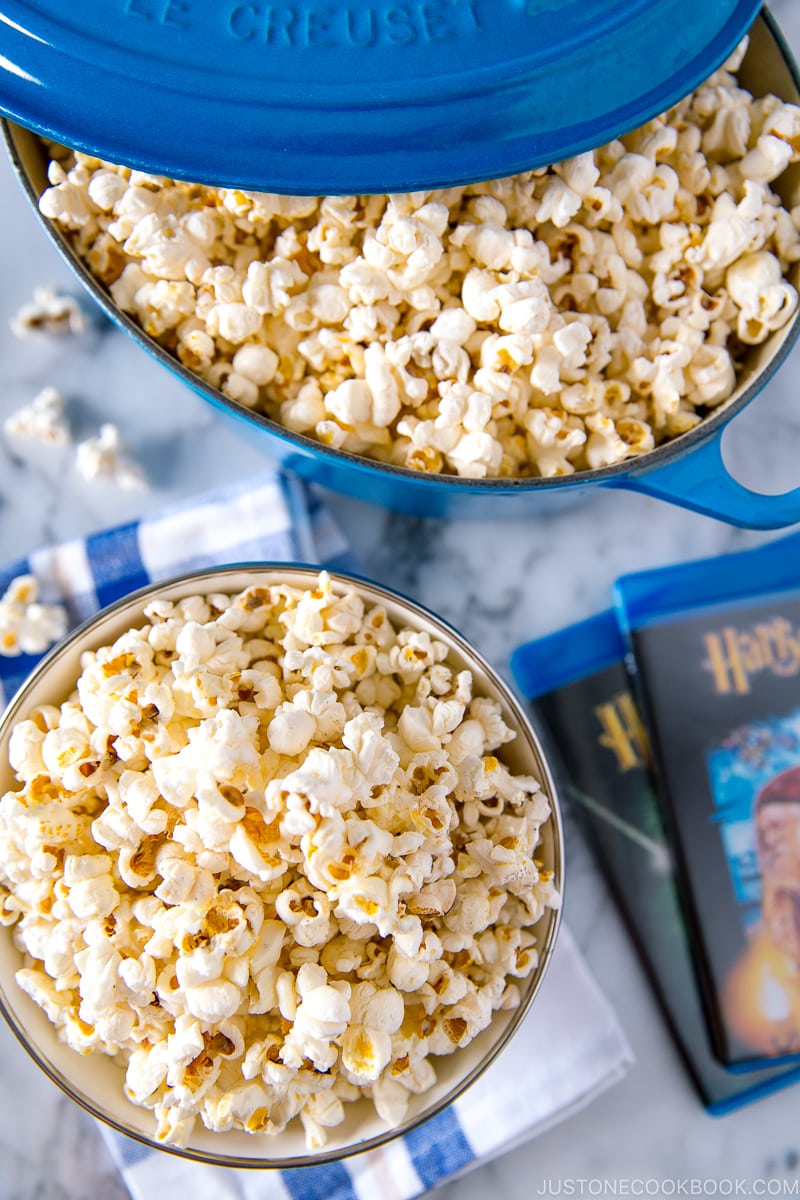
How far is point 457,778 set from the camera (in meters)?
0.75

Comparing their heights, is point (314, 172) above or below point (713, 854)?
above

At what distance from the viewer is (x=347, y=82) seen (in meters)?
0.70

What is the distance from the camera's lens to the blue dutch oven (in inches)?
27.5

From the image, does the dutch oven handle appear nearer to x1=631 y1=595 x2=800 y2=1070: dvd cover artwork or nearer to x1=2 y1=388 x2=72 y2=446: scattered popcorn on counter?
x1=631 y1=595 x2=800 y2=1070: dvd cover artwork

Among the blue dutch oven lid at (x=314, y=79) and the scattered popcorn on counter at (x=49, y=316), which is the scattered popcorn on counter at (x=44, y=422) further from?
the blue dutch oven lid at (x=314, y=79)

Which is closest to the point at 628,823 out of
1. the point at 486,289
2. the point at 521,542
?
the point at 521,542

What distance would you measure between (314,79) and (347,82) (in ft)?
0.08

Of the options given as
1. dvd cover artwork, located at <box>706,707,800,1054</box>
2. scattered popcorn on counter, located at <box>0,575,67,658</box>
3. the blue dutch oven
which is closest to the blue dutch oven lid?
the blue dutch oven

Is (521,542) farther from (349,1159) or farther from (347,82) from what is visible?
(349,1159)

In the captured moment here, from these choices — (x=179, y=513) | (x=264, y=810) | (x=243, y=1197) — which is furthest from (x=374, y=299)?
(x=243, y=1197)

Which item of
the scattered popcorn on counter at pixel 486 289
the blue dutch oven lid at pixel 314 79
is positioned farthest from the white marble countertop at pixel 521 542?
the blue dutch oven lid at pixel 314 79

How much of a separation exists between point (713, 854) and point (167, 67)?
2.85 feet

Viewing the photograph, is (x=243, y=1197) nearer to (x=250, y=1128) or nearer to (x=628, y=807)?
(x=250, y=1128)

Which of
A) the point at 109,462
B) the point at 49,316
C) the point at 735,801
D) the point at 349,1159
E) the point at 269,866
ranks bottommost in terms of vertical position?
the point at 349,1159
